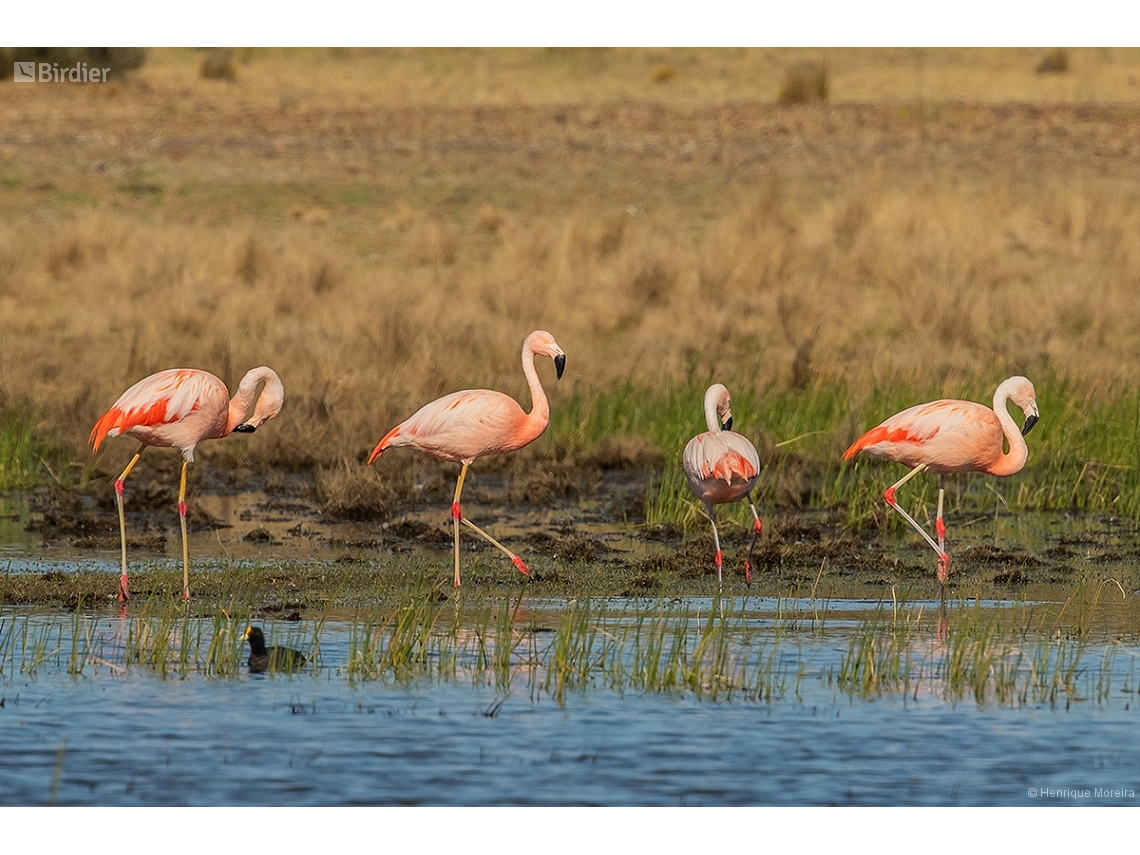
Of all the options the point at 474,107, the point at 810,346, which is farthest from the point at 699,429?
the point at 474,107

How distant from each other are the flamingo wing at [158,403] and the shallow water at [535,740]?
2119 millimetres

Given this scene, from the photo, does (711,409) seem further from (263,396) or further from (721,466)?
(263,396)

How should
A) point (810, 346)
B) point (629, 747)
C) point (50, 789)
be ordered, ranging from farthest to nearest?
point (810, 346) → point (629, 747) → point (50, 789)

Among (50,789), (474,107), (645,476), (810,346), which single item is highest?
(474,107)

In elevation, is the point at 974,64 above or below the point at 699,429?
above

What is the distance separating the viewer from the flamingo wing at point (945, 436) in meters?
11.9

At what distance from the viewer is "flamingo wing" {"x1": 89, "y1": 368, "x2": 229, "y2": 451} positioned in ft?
37.4

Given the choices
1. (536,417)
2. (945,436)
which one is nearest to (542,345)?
(536,417)

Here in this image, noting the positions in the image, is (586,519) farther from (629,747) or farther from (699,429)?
(629,747)

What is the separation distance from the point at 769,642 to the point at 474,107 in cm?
2369

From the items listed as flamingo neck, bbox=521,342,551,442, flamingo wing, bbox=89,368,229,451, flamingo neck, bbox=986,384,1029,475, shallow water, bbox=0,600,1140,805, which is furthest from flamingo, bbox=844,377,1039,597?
flamingo wing, bbox=89,368,229,451

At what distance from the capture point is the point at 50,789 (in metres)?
7.13

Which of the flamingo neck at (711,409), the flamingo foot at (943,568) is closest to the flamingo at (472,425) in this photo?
the flamingo neck at (711,409)

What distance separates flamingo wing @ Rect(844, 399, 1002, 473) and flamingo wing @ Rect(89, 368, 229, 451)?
394 centimetres
